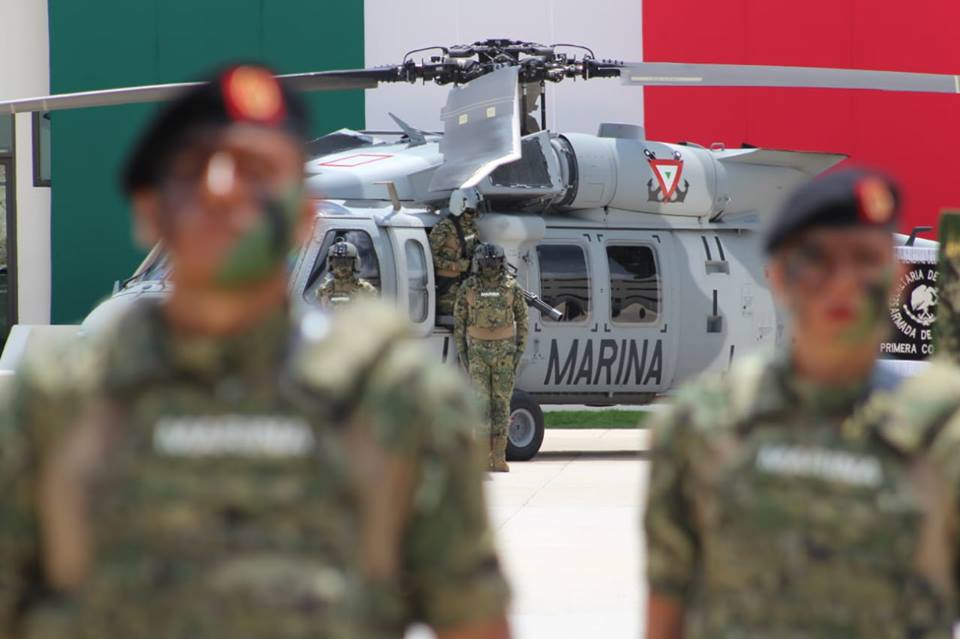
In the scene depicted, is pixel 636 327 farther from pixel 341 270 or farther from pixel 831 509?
pixel 831 509

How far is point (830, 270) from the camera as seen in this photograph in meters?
2.29

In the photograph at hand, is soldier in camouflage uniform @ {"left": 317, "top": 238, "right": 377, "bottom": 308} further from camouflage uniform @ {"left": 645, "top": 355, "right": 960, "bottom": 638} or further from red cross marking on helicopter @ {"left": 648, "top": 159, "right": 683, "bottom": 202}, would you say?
camouflage uniform @ {"left": 645, "top": 355, "right": 960, "bottom": 638}

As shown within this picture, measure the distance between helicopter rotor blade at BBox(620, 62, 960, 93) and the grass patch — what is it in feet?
23.4

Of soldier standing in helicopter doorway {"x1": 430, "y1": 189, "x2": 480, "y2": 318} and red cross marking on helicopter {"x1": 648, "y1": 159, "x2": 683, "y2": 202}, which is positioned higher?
red cross marking on helicopter {"x1": 648, "y1": 159, "x2": 683, "y2": 202}

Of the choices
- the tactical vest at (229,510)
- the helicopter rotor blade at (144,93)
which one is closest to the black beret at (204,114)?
the tactical vest at (229,510)

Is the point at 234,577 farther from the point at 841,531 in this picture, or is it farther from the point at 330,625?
the point at 841,531

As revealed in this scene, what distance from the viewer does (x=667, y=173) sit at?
13133 millimetres

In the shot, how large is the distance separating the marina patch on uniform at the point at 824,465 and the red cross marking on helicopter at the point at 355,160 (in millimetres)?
10694

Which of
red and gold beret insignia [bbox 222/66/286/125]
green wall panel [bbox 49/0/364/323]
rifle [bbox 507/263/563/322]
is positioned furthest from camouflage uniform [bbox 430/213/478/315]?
red and gold beret insignia [bbox 222/66/286/125]

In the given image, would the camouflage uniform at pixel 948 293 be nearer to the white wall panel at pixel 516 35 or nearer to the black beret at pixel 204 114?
the black beret at pixel 204 114

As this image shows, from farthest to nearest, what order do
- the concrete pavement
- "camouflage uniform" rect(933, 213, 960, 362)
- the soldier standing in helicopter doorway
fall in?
the soldier standing in helicopter doorway < the concrete pavement < "camouflage uniform" rect(933, 213, 960, 362)

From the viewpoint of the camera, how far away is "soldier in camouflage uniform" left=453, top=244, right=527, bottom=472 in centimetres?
1173

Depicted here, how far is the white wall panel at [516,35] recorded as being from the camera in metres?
18.4

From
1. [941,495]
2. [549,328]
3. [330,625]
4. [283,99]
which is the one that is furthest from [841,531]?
[549,328]
